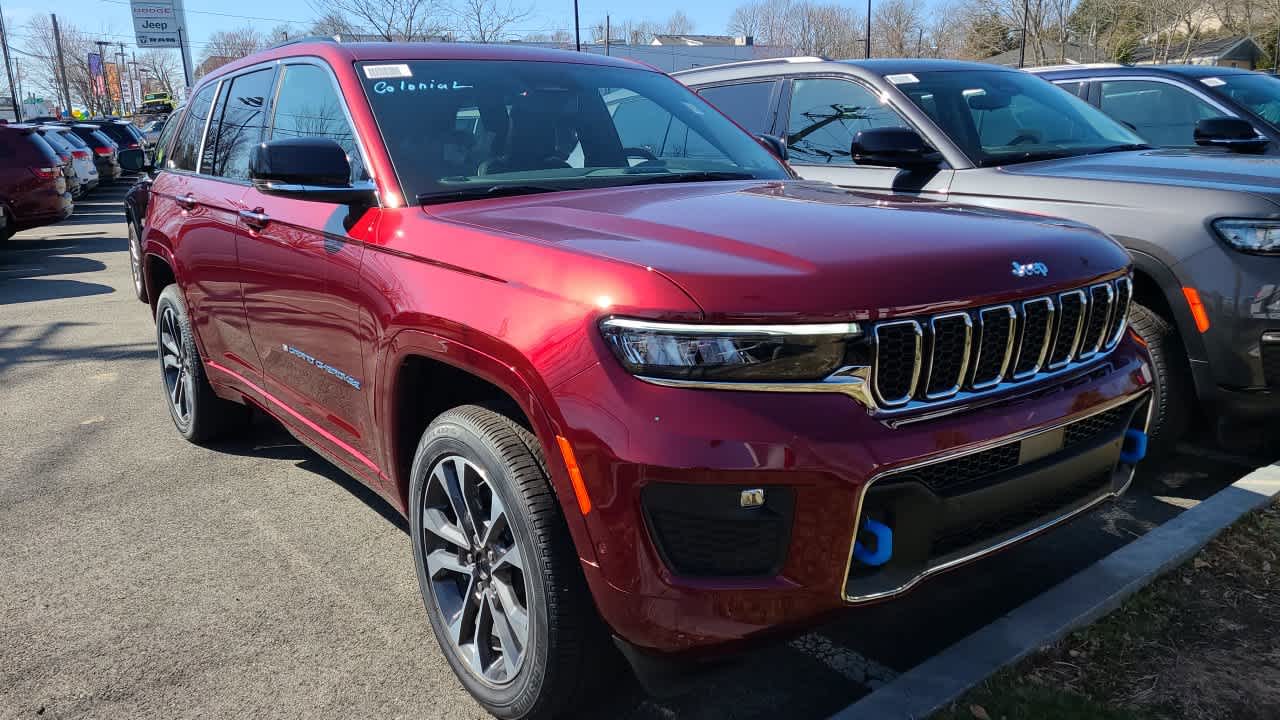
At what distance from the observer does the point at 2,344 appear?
7906 millimetres

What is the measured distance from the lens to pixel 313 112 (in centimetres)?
357

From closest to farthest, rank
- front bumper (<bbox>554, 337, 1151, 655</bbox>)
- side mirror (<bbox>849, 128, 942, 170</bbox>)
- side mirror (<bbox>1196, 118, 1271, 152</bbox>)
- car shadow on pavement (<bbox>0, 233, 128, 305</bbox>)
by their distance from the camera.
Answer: front bumper (<bbox>554, 337, 1151, 655</bbox>), side mirror (<bbox>849, 128, 942, 170</bbox>), side mirror (<bbox>1196, 118, 1271, 152</bbox>), car shadow on pavement (<bbox>0, 233, 128, 305</bbox>)

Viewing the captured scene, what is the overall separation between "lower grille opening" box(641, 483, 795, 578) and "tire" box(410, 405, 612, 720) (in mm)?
337

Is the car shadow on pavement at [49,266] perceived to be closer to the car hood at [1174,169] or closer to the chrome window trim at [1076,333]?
the car hood at [1174,169]

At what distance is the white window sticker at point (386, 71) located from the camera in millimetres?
3381

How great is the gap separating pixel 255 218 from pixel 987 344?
2.67m

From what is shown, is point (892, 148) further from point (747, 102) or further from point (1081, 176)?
point (747, 102)

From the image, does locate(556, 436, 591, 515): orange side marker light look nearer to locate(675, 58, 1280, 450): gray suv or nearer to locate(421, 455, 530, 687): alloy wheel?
locate(421, 455, 530, 687): alloy wheel

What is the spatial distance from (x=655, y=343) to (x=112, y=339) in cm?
727

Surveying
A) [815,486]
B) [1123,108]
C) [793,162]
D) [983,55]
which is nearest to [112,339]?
[793,162]

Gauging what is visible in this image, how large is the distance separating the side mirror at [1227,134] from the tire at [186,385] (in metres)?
5.72

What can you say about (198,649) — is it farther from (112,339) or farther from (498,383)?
(112,339)

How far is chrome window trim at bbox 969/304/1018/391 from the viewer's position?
233cm

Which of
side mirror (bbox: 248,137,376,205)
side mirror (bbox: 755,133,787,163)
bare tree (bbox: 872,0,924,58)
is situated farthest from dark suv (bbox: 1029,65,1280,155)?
bare tree (bbox: 872,0,924,58)
